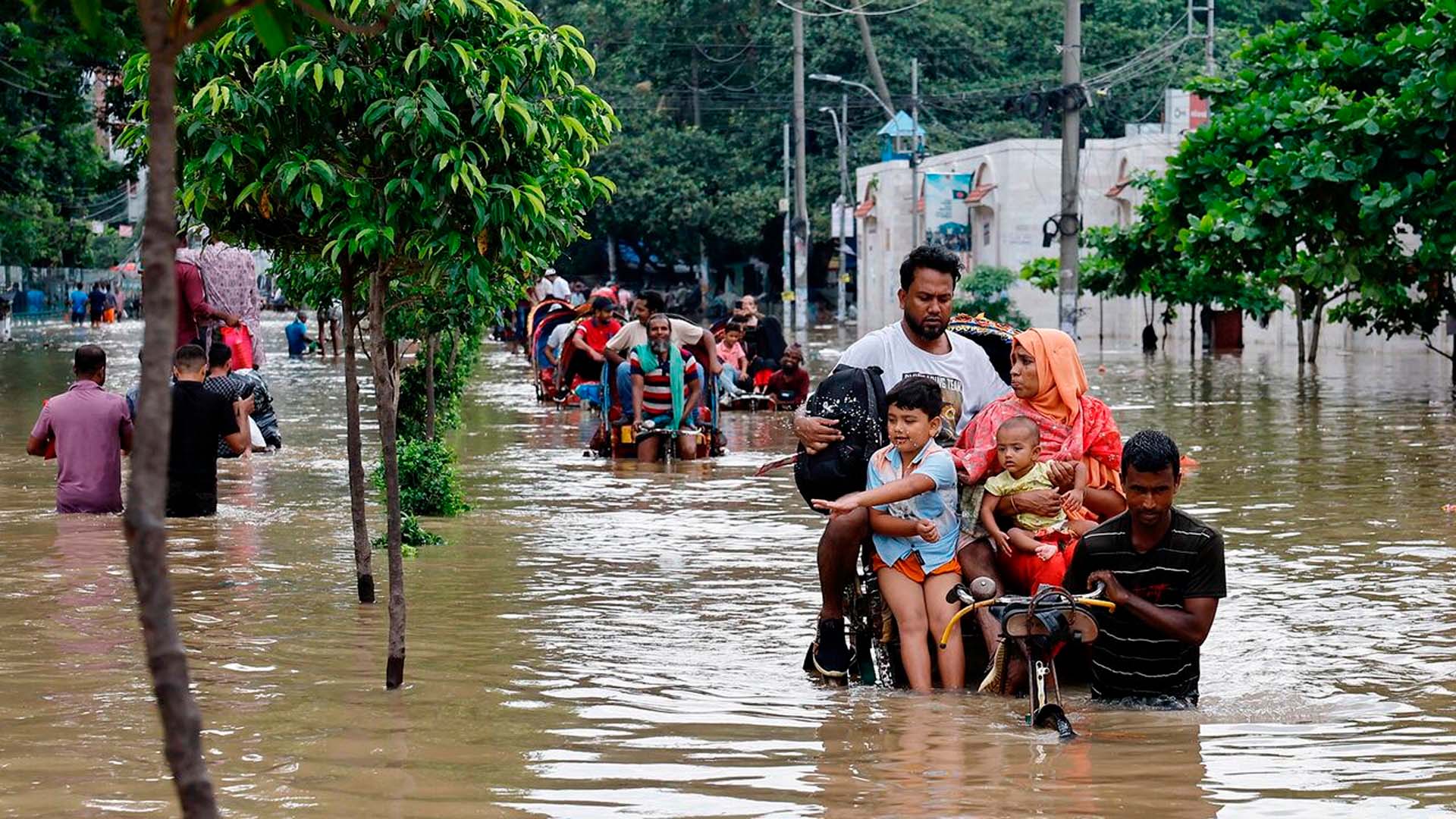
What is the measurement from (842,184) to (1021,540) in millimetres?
65673

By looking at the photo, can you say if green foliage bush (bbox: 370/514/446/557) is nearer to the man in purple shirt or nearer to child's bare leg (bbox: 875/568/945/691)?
the man in purple shirt

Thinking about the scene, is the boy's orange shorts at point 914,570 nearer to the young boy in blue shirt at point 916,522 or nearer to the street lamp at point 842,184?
the young boy in blue shirt at point 916,522

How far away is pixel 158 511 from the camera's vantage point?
3.39 meters

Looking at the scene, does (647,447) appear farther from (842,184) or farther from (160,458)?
(842,184)

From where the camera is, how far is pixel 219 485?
50.1ft

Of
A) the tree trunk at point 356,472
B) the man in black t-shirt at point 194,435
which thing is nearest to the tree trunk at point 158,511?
the tree trunk at point 356,472

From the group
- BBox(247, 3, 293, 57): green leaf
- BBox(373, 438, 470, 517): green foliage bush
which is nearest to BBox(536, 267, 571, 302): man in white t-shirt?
BBox(373, 438, 470, 517): green foliage bush

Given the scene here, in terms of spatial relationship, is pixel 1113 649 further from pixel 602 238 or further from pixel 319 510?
pixel 602 238

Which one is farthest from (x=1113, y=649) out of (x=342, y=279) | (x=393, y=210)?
(x=342, y=279)

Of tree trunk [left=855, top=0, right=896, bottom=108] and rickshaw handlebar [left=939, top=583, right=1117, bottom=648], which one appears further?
tree trunk [left=855, top=0, right=896, bottom=108]

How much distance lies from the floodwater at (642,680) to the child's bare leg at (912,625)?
16 centimetres

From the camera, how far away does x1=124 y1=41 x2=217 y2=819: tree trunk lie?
3344 mm

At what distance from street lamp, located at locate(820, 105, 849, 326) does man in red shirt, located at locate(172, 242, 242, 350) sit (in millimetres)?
49191

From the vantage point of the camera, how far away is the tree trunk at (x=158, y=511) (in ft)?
11.0
